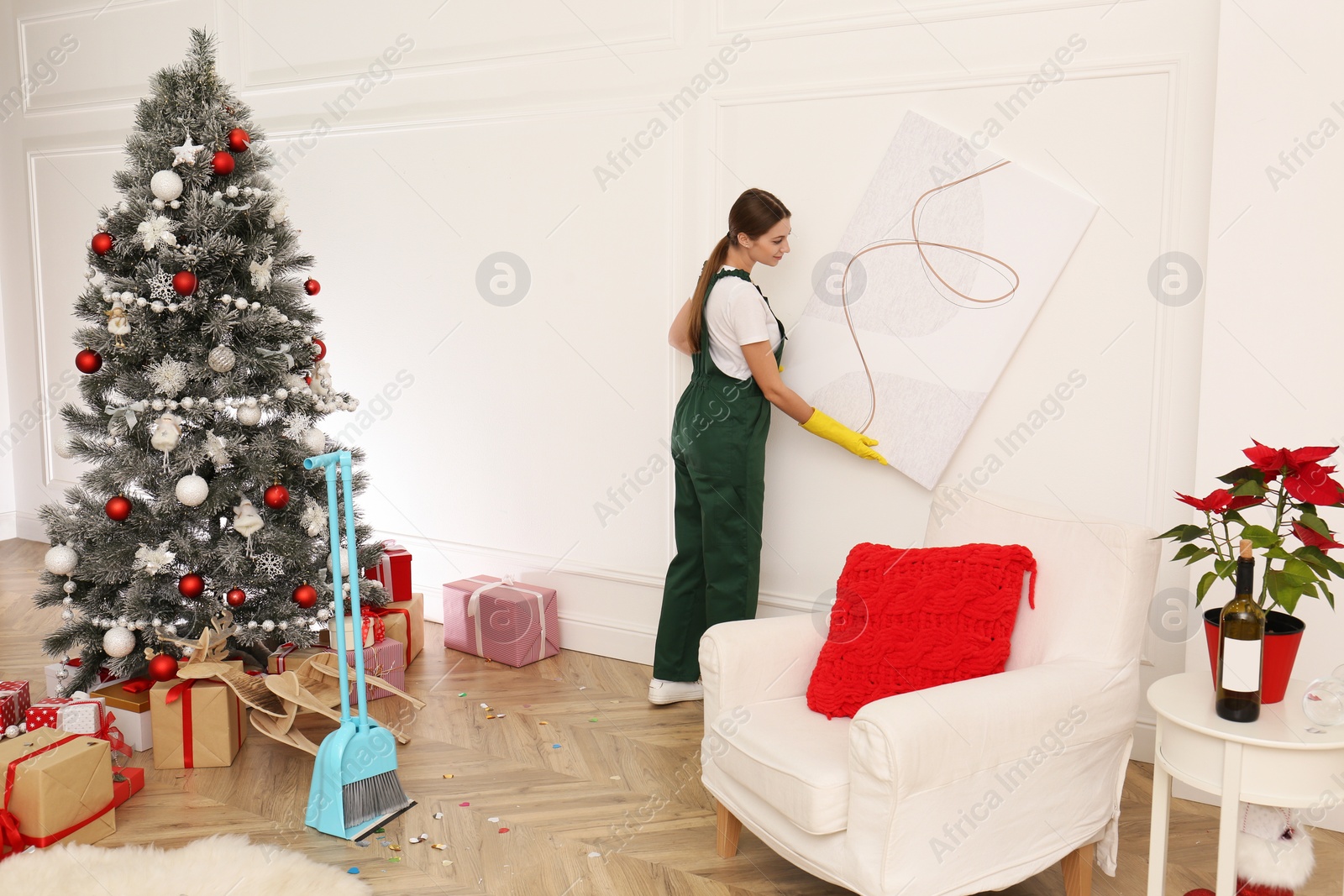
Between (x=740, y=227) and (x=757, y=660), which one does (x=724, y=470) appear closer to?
(x=740, y=227)

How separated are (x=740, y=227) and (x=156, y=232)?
1.67 m

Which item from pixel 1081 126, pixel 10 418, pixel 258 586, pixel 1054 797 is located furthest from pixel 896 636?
pixel 10 418

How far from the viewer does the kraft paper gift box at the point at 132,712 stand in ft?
9.75

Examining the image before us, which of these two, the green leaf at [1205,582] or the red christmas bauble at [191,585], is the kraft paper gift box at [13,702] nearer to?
the red christmas bauble at [191,585]

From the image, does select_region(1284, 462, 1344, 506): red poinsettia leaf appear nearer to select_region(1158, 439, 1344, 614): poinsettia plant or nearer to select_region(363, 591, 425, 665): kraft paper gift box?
select_region(1158, 439, 1344, 614): poinsettia plant

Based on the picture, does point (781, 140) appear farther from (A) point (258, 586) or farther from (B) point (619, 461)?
(A) point (258, 586)

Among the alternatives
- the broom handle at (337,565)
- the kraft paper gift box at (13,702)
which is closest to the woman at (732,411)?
the broom handle at (337,565)

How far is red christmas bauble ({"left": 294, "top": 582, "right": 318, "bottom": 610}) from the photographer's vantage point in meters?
3.10

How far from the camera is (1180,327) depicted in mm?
2758

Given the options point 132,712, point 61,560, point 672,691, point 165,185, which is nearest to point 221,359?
point 165,185

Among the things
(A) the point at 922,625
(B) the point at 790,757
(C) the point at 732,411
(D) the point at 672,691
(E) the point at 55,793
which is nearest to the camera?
(B) the point at 790,757

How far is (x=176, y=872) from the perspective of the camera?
7.28 ft

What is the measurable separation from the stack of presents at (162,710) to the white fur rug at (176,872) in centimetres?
12

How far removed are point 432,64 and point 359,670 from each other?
2.47 m
